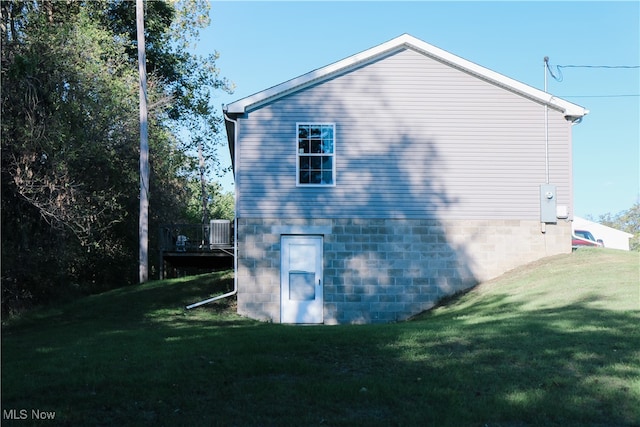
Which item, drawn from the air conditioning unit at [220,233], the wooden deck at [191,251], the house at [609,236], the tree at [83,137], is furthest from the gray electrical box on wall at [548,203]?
the house at [609,236]

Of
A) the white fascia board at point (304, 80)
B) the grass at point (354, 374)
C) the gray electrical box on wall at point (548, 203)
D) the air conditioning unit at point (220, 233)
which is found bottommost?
the grass at point (354, 374)

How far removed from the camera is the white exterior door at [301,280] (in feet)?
53.2

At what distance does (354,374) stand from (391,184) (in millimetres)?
9275

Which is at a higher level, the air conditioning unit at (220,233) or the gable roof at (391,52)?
the gable roof at (391,52)

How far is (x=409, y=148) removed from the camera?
54.3ft

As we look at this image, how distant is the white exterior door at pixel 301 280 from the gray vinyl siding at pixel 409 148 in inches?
29.8

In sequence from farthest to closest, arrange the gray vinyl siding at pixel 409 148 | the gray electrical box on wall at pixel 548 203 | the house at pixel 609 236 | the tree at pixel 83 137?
the house at pixel 609 236 → the gray electrical box on wall at pixel 548 203 → the gray vinyl siding at pixel 409 148 → the tree at pixel 83 137

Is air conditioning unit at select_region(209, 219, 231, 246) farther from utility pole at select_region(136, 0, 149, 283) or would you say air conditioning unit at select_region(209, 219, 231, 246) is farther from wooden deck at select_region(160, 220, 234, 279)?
utility pole at select_region(136, 0, 149, 283)

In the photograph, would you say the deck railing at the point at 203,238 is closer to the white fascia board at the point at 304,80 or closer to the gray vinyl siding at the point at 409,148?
the gray vinyl siding at the point at 409,148

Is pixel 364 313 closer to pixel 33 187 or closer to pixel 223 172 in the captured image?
pixel 33 187

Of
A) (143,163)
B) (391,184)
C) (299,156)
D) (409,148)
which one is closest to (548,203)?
(409,148)

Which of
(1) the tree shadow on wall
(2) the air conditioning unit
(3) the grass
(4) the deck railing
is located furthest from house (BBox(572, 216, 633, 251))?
(3) the grass

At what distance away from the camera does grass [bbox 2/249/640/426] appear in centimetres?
637

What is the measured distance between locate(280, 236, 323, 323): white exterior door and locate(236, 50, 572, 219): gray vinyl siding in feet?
2.49
